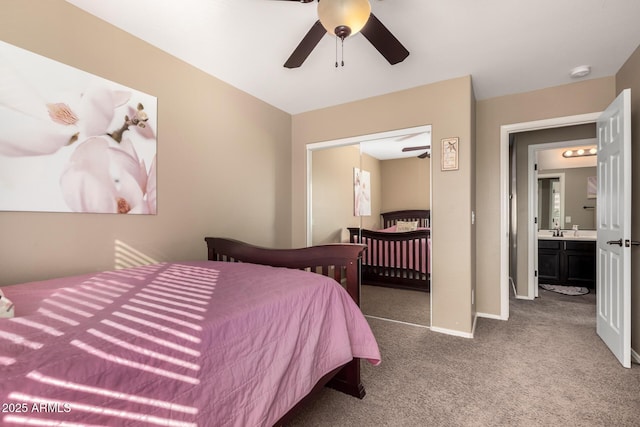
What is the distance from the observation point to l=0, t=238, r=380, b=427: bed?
2.21 feet

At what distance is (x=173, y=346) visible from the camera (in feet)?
2.82

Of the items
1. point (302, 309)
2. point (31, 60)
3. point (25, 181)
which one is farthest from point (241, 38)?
point (302, 309)

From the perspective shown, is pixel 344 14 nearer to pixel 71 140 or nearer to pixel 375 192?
pixel 71 140

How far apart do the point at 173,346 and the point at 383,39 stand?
1.84 metres

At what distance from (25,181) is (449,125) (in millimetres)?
3149

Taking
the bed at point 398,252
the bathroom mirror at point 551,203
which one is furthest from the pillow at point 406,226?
the bathroom mirror at point 551,203

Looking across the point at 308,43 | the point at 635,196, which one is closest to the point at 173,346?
the point at 308,43

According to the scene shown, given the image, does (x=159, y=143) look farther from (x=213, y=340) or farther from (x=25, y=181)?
(x=213, y=340)

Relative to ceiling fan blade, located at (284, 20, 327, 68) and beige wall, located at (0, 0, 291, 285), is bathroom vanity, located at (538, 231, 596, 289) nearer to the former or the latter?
beige wall, located at (0, 0, 291, 285)

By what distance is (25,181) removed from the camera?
1602 mm

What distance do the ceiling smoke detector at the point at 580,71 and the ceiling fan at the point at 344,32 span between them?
6.21 ft

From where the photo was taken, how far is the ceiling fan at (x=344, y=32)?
4.27 ft

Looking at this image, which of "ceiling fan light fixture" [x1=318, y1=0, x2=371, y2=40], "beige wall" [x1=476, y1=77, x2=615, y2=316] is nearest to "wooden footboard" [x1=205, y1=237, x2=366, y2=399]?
"ceiling fan light fixture" [x1=318, y1=0, x2=371, y2=40]

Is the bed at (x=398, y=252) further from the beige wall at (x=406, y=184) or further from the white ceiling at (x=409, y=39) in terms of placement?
the white ceiling at (x=409, y=39)
